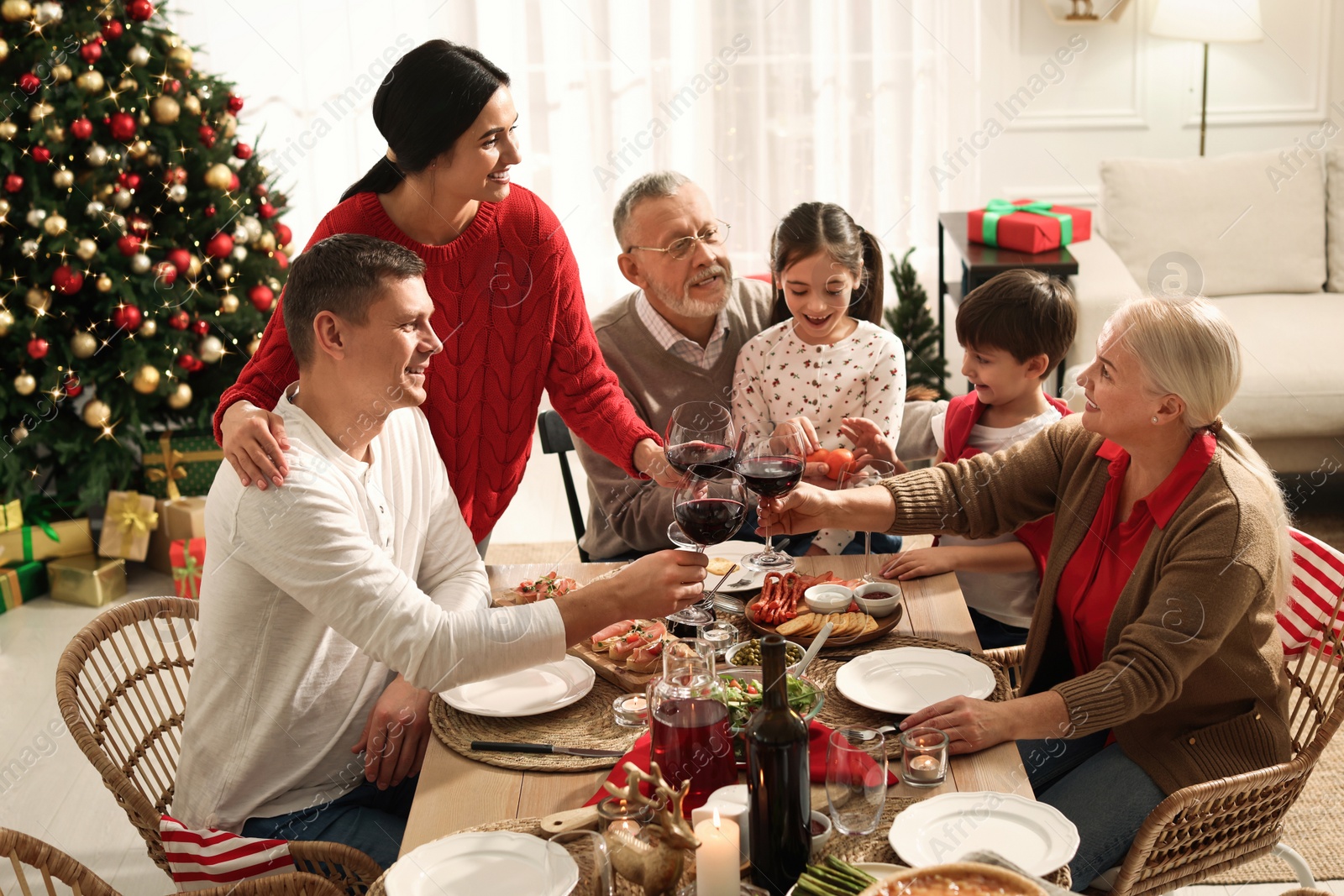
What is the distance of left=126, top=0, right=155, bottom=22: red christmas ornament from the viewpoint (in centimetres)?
378

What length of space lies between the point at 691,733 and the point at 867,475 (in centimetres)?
111

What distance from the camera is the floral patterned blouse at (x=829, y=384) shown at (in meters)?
2.58

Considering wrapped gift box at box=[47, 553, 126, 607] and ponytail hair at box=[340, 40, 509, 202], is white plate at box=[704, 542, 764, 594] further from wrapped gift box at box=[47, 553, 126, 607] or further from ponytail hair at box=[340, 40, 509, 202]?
wrapped gift box at box=[47, 553, 126, 607]

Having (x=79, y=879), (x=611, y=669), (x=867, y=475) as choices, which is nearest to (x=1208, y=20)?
(x=867, y=475)

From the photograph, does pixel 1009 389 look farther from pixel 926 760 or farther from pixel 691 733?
pixel 691 733

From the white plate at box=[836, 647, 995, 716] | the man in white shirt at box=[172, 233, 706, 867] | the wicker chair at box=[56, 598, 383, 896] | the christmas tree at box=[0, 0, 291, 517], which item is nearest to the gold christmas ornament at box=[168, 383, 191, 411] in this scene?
the christmas tree at box=[0, 0, 291, 517]

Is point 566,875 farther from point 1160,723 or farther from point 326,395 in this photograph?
point 1160,723

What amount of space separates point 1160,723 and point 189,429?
354 cm

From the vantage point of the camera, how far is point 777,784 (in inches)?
45.7

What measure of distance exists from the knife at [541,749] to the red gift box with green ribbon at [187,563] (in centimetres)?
261

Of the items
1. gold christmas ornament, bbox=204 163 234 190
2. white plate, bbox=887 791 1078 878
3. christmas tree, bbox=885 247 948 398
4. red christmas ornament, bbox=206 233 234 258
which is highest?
gold christmas ornament, bbox=204 163 234 190

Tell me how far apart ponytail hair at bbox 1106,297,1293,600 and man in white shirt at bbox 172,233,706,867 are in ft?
2.36

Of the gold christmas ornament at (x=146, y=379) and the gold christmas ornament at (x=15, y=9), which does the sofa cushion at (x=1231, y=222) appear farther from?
the gold christmas ornament at (x=15, y=9)

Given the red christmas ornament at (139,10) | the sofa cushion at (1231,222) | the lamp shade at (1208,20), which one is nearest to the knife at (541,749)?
the red christmas ornament at (139,10)
